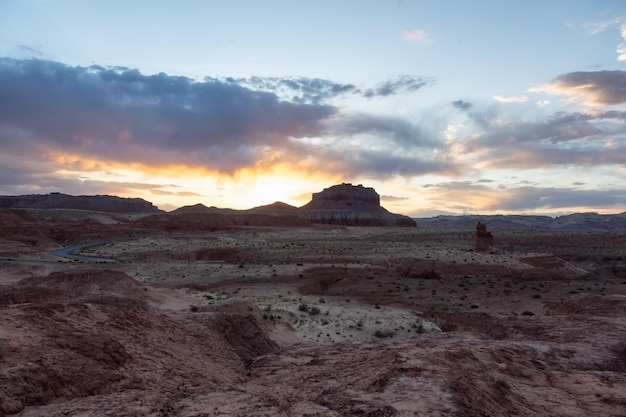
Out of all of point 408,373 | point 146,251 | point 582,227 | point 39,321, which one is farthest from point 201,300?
point 582,227

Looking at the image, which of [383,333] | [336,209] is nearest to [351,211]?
[336,209]

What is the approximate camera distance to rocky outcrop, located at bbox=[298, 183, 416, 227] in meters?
173

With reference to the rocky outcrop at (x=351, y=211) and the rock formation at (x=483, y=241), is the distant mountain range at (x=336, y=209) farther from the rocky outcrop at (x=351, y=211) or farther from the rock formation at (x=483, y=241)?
the rock formation at (x=483, y=241)

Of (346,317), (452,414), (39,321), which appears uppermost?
(39,321)

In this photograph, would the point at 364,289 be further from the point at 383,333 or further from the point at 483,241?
the point at 483,241

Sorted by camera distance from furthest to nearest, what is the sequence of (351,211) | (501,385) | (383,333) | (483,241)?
1. (351,211)
2. (483,241)
3. (383,333)
4. (501,385)

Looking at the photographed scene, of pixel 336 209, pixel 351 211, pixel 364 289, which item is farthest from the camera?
pixel 336 209

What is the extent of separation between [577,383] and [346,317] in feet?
38.8

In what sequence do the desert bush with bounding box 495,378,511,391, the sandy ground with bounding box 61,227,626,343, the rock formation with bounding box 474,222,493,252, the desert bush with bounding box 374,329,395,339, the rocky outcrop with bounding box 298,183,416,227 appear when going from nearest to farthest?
the desert bush with bounding box 495,378,511,391, the desert bush with bounding box 374,329,395,339, the sandy ground with bounding box 61,227,626,343, the rock formation with bounding box 474,222,493,252, the rocky outcrop with bounding box 298,183,416,227

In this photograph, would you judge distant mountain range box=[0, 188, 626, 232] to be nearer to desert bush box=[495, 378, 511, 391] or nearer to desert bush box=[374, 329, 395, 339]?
desert bush box=[374, 329, 395, 339]

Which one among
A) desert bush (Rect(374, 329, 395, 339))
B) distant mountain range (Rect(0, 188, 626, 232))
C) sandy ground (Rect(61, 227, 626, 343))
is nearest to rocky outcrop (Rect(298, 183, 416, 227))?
distant mountain range (Rect(0, 188, 626, 232))

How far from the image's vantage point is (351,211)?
595ft

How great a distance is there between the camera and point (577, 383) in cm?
1098

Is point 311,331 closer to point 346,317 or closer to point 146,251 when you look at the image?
point 346,317
